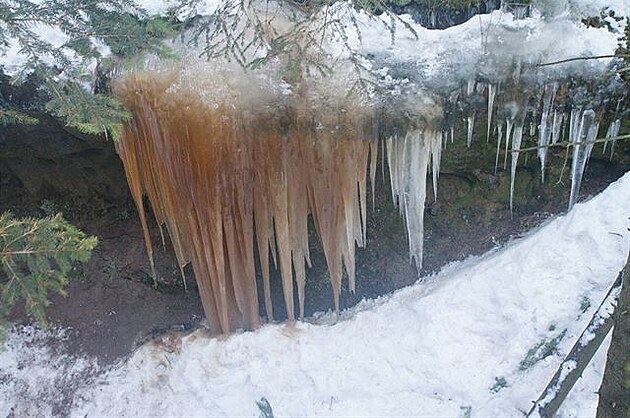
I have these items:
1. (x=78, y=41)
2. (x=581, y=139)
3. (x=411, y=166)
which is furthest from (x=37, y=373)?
(x=581, y=139)

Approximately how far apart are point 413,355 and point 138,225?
323cm

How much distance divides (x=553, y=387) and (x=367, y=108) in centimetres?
231

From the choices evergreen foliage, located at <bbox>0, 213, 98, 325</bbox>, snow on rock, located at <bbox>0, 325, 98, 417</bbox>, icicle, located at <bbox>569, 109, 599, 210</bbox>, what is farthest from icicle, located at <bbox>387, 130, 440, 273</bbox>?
snow on rock, located at <bbox>0, 325, 98, 417</bbox>

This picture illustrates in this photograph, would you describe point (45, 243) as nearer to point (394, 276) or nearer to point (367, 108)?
point (367, 108)

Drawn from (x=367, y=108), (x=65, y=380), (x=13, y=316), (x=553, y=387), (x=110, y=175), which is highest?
(x=367, y=108)

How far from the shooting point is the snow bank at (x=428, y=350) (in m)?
4.15

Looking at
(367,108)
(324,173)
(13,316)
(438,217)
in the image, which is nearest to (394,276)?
(438,217)

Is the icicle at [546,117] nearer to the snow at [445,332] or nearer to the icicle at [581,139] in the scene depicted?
the snow at [445,332]

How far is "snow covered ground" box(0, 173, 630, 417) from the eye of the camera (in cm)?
414

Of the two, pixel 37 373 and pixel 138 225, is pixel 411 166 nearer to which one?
pixel 138 225

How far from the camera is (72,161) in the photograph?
5.57m

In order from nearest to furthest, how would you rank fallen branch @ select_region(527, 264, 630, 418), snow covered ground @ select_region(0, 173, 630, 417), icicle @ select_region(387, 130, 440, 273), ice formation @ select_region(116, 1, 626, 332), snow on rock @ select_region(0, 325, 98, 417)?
fallen branch @ select_region(527, 264, 630, 418), snow covered ground @ select_region(0, 173, 630, 417), ice formation @ select_region(116, 1, 626, 332), icicle @ select_region(387, 130, 440, 273), snow on rock @ select_region(0, 325, 98, 417)

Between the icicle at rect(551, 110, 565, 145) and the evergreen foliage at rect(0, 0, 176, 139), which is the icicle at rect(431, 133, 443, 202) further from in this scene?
the evergreen foliage at rect(0, 0, 176, 139)

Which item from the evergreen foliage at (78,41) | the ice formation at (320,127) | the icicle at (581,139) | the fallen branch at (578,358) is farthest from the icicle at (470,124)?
the evergreen foliage at (78,41)
